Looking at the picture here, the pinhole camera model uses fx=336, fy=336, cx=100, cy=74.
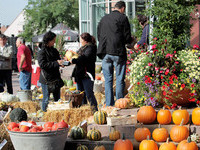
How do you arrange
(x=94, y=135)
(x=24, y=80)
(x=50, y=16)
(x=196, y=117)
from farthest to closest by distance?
1. (x=50, y=16)
2. (x=24, y=80)
3. (x=196, y=117)
4. (x=94, y=135)

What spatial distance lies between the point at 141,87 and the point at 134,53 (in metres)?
2.62

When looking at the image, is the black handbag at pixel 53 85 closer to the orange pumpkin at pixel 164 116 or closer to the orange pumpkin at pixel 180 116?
the orange pumpkin at pixel 164 116

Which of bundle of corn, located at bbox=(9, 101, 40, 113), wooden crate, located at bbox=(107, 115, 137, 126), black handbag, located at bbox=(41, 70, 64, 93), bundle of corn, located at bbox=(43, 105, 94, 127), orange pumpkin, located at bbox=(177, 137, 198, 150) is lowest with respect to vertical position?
bundle of corn, located at bbox=(9, 101, 40, 113)

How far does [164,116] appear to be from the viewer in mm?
4613

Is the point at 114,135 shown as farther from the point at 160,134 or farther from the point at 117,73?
the point at 117,73

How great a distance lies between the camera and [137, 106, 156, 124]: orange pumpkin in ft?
15.3

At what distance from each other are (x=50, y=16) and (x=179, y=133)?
3839 centimetres

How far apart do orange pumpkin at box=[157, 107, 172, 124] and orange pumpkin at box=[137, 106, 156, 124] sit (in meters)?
0.08

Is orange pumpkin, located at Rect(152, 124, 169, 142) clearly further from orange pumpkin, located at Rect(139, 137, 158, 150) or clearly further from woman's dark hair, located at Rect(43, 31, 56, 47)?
woman's dark hair, located at Rect(43, 31, 56, 47)

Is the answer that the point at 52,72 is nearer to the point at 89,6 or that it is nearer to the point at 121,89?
the point at 121,89

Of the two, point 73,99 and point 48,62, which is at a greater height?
point 48,62

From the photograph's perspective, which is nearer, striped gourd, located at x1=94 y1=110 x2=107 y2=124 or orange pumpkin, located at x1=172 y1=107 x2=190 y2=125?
orange pumpkin, located at x1=172 y1=107 x2=190 y2=125

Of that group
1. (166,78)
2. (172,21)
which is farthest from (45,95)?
(172,21)

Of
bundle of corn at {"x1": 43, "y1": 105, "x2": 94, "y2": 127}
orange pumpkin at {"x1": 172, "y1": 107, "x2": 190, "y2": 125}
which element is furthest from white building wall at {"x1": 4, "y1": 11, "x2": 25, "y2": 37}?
orange pumpkin at {"x1": 172, "y1": 107, "x2": 190, "y2": 125}
